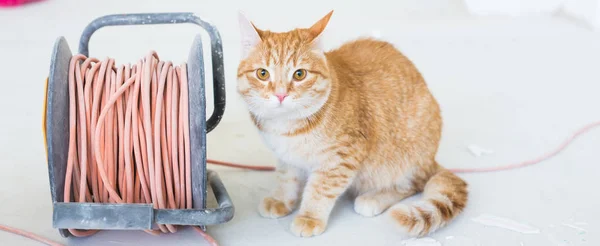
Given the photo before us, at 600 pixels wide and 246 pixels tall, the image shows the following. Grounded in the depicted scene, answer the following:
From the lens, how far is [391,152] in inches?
93.7

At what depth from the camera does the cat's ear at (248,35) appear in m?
2.18

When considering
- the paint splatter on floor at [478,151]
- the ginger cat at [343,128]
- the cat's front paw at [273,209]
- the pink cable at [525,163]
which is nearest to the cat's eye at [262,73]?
the ginger cat at [343,128]

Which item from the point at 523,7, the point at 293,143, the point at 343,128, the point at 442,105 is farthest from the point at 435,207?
the point at 523,7

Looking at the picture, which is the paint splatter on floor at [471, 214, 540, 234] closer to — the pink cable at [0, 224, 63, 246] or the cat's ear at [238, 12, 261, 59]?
the cat's ear at [238, 12, 261, 59]

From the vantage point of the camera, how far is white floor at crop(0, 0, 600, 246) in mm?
2311

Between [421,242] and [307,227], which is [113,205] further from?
[421,242]

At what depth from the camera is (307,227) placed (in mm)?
2258

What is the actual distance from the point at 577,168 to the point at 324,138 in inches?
44.2

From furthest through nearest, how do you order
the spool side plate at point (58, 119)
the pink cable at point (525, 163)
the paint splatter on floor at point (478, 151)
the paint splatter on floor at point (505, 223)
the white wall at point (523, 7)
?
the white wall at point (523, 7)
the paint splatter on floor at point (478, 151)
the pink cable at point (525, 163)
the paint splatter on floor at point (505, 223)
the spool side plate at point (58, 119)

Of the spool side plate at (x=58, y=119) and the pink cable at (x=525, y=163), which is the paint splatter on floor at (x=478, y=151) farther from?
the spool side plate at (x=58, y=119)

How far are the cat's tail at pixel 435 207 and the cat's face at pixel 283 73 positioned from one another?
435mm

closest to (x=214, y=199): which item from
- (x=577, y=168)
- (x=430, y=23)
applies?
(x=577, y=168)

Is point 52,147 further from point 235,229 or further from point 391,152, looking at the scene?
point 391,152

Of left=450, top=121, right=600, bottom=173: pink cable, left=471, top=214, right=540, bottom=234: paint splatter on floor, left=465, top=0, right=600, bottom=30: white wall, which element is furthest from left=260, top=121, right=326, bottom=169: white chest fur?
left=465, top=0, right=600, bottom=30: white wall
